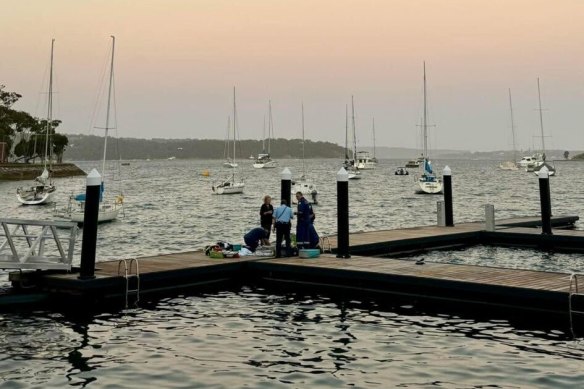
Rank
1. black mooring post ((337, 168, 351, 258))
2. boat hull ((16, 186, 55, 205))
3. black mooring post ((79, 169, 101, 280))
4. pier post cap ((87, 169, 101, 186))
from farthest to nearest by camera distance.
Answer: boat hull ((16, 186, 55, 205)) → black mooring post ((337, 168, 351, 258)) → pier post cap ((87, 169, 101, 186)) → black mooring post ((79, 169, 101, 280))

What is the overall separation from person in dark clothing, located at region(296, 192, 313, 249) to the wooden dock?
657 mm

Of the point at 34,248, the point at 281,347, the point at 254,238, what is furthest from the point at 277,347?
the point at 254,238

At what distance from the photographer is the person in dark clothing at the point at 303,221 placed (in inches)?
797

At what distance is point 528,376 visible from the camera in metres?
11.4

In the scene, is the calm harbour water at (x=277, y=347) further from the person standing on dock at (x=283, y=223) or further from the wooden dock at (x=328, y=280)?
the person standing on dock at (x=283, y=223)

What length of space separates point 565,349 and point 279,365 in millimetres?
5163

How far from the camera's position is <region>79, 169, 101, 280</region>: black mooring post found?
1692 cm

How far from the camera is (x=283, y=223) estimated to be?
20391mm

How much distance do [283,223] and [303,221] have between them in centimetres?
66

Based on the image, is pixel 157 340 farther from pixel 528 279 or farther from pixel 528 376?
pixel 528 279

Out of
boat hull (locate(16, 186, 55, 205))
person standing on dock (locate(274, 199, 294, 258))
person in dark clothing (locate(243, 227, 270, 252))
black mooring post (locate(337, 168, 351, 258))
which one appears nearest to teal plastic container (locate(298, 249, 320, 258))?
person standing on dock (locate(274, 199, 294, 258))

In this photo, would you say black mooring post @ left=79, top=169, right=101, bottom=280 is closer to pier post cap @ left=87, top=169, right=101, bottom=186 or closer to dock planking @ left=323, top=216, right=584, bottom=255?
pier post cap @ left=87, top=169, right=101, bottom=186

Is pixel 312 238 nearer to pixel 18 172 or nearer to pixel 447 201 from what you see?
pixel 447 201

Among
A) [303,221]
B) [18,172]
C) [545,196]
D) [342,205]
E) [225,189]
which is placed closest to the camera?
[342,205]
